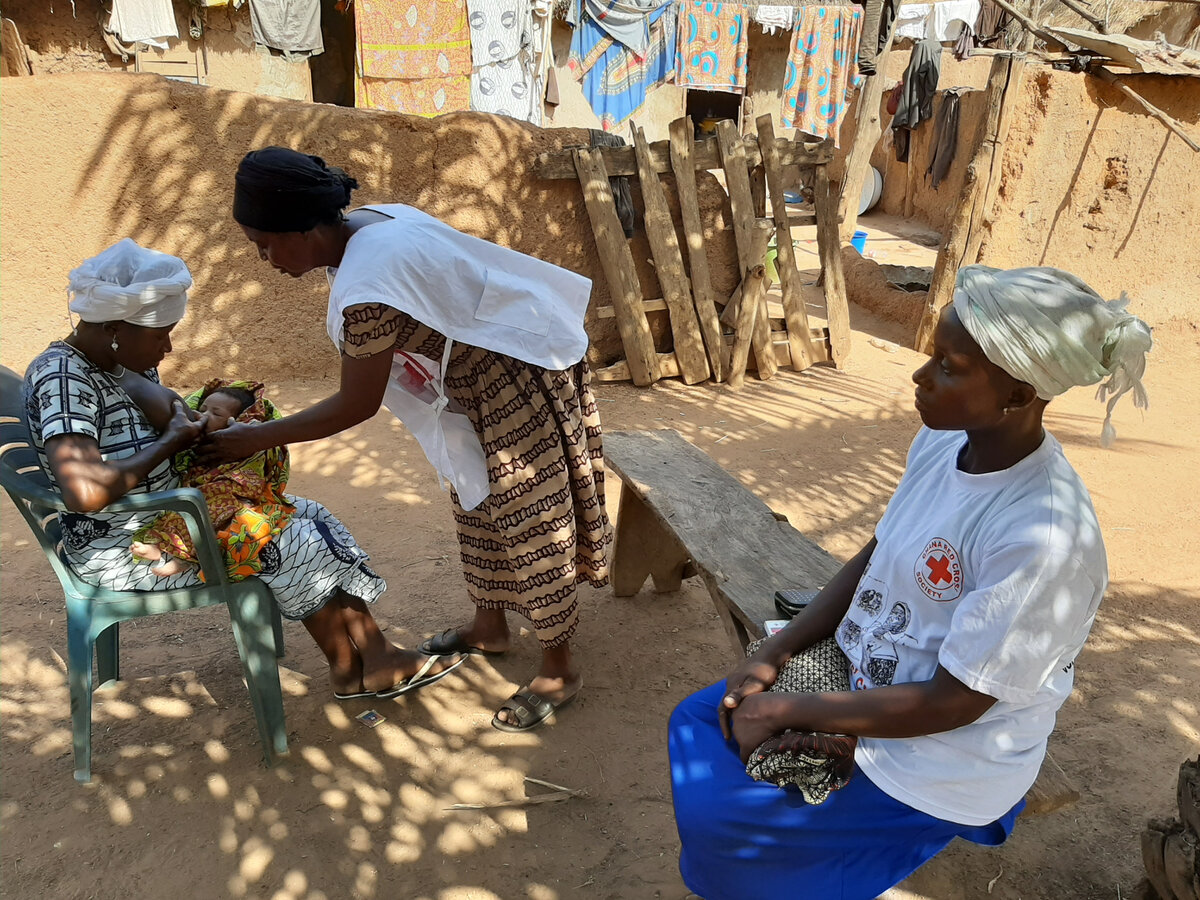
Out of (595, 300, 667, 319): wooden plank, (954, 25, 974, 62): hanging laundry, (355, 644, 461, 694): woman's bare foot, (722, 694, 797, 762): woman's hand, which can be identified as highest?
(954, 25, 974, 62): hanging laundry

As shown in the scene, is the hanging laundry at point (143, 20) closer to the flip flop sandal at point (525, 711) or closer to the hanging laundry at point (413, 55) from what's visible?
the hanging laundry at point (413, 55)

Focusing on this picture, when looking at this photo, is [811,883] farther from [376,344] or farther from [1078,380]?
[376,344]

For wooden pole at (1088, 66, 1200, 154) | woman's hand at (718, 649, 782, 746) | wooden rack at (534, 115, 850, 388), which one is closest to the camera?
woman's hand at (718, 649, 782, 746)

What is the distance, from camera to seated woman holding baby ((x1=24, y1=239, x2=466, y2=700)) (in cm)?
205

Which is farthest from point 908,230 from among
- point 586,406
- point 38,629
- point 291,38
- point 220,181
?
point 38,629

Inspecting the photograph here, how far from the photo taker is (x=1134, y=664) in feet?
9.78

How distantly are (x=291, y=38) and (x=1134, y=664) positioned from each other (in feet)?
34.3

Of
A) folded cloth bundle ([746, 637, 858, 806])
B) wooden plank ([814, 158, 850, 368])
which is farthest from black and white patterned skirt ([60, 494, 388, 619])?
wooden plank ([814, 158, 850, 368])

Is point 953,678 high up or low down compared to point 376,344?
down

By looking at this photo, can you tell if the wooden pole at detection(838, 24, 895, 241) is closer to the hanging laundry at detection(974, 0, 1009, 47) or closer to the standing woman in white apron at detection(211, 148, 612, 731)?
the hanging laundry at detection(974, 0, 1009, 47)

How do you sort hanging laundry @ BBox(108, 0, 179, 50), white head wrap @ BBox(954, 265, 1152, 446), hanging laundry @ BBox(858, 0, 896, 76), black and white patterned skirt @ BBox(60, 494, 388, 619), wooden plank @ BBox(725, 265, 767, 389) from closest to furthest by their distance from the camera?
white head wrap @ BBox(954, 265, 1152, 446) → black and white patterned skirt @ BBox(60, 494, 388, 619) → wooden plank @ BBox(725, 265, 767, 389) → hanging laundry @ BBox(858, 0, 896, 76) → hanging laundry @ BBox(108, 0, 179, 50)

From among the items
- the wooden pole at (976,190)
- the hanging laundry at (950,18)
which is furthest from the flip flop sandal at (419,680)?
the hanging laundry at (950,18)

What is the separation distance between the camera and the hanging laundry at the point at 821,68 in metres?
12.0

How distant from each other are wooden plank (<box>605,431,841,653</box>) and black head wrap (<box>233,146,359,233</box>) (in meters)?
1.40
